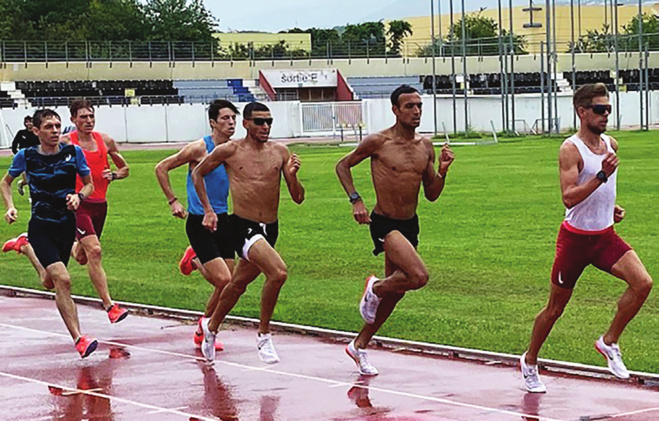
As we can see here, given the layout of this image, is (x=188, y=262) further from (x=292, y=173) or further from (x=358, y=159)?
Result: (x=358, y=159)

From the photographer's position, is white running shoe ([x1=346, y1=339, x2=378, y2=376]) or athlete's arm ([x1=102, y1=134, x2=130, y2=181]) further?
athlete's arm ([x1=102, y1=134, x2=130, y2=181])

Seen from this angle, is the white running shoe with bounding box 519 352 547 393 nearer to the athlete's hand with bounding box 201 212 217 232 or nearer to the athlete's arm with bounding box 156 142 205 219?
the athlete's hand with bounding box 201 212 217 232

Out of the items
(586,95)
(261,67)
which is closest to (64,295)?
(586,95)

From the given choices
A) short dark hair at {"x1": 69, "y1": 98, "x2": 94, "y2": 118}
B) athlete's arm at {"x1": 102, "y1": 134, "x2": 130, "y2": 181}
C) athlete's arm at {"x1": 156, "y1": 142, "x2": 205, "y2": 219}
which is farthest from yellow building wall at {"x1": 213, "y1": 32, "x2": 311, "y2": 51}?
athlete's arm at {"x1": 156, "y1": 142, "x2": 205, "y2": 219}

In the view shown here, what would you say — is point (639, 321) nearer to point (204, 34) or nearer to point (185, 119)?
point (185, 119)

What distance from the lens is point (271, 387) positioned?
1053 centimetres

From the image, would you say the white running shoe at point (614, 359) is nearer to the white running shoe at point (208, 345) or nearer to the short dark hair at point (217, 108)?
the white running shoe at point (208, 345)

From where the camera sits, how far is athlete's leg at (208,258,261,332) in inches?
463

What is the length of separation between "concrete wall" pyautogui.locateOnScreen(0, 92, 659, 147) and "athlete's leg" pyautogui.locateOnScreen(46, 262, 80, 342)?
195 ft

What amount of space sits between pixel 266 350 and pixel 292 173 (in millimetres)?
1467

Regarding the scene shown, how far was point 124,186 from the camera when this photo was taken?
3653cm

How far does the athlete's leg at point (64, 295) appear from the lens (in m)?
11.9

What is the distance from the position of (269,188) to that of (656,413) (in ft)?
13.1

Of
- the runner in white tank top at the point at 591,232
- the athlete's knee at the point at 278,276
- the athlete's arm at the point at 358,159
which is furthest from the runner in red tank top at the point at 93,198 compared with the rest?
the runner in white tank top at the point at 591,232
